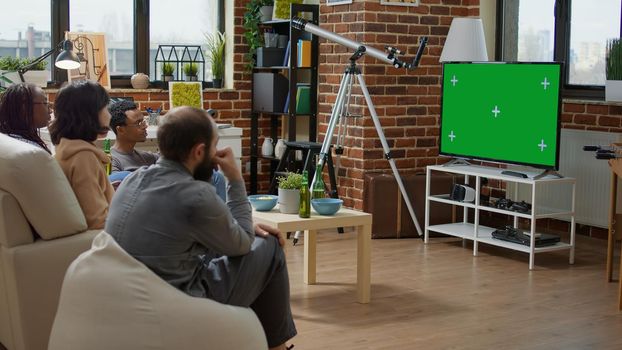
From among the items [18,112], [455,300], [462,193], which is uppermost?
[18,112]

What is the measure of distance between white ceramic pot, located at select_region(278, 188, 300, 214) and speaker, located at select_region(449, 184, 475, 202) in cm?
198

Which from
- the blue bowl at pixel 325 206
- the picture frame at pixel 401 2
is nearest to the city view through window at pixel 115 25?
the picture frame at pixel 401 2

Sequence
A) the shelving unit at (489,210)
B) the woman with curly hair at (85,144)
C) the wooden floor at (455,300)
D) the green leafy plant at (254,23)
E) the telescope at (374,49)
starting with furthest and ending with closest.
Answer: the green leafy plant at (254,23) → the telescope at (374,49) → the shelving unit at (489,210) → the wooden floor at (455,300) → the woman with curly hair at (85,144)

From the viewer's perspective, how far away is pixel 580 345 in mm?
4137

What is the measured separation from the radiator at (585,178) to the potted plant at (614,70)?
29 centimetres

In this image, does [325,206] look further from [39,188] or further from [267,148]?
[267,148]

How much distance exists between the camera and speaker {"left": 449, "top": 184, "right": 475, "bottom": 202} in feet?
21.0

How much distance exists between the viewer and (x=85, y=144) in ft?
12.5

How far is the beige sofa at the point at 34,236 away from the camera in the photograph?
11.5 ft

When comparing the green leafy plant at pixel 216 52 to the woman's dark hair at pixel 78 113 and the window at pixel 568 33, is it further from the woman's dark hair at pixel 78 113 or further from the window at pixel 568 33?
the woman's dark hair at pixel 78 113

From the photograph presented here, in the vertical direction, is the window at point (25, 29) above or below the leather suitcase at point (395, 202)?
above

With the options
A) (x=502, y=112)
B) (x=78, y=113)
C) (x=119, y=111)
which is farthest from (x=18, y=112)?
(x=502, y=112)

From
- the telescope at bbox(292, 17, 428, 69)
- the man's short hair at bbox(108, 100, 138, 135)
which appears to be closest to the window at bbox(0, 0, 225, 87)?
the telescope at bbox(292, 17, 428, 69)

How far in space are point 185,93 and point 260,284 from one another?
4272 mm
